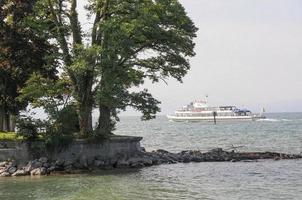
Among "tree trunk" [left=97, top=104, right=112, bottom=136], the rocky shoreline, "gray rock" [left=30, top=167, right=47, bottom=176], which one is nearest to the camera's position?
"gray rock" [left=30, top=167, right=47, bottom=176]

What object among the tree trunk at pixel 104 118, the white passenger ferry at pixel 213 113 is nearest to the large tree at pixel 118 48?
the tree trunk at pixel 104 118

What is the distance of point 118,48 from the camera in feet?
126

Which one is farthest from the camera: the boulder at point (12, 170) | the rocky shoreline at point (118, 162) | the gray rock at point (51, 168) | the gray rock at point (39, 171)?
the gray rock at point (51, 168)

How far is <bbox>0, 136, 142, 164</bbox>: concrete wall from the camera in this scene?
36375 mm

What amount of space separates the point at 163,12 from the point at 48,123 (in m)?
12.1

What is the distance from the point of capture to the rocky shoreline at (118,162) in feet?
116

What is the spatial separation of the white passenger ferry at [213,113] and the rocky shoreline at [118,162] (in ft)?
353

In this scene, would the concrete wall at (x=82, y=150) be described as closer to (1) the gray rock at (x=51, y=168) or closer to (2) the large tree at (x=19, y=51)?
(1) the gray rock at (x=51, y=168)

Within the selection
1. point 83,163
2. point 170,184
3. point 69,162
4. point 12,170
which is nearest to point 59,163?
point 69,162

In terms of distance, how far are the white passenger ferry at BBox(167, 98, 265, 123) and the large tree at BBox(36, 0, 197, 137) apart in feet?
365

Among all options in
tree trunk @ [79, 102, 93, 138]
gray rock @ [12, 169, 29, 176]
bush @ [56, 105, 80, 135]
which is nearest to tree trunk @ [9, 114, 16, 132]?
bush @ [56, 105, 80, 135]

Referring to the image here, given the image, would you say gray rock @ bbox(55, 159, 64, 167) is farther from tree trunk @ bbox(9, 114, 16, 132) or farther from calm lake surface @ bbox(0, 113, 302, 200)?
tree trunk @ bbox(9, 114, 16, 132)

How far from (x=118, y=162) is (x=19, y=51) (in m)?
11.2

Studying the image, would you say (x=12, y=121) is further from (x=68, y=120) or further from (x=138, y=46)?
(x=138, y=46)
